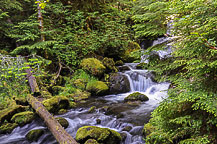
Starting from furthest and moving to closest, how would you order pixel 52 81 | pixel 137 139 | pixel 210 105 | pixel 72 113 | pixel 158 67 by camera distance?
1. pixel 52 81
2. pixel 72 113
3. pixel 137 139
4. pixel 158 67
5. pixel 210 105

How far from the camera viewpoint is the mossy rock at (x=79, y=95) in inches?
335

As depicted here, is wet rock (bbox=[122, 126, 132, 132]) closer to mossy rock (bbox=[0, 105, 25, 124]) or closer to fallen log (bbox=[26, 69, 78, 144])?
fallen log (bbox=[26, 69, 78, 144])

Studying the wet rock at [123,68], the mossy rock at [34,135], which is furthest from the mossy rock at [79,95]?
the wet rock at [123,68]

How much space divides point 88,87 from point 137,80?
3495 mm

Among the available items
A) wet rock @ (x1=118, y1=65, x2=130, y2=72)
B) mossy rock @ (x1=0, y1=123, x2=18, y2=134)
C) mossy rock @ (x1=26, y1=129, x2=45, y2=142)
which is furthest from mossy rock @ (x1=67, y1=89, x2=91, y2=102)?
wet rock @ (x1=118, y1=65, x2=130, y2=72)

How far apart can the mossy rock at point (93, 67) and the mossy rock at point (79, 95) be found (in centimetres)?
180

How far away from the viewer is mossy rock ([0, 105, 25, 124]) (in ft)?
18.3

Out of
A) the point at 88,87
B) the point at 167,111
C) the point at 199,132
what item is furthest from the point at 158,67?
the point at 88,87

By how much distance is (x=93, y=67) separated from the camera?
10695 millimetres

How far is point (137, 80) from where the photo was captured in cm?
A: 1059

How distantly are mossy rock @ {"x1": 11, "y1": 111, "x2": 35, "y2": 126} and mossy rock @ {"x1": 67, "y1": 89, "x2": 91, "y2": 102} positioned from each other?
2791 millimetres

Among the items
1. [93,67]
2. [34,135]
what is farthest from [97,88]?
[34,135]

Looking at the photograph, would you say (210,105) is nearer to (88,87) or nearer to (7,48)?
(88,87)

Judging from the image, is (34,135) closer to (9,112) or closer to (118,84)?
(9,112)
